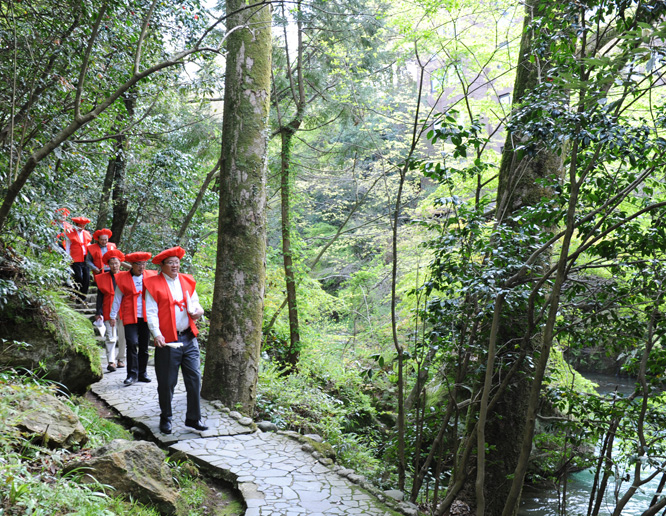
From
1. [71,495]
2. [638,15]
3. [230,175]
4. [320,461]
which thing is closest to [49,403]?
[71,495]

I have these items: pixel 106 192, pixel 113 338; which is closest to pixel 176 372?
pixel 113 338

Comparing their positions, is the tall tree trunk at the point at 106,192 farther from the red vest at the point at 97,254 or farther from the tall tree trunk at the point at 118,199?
the red vest at the point at 97,254

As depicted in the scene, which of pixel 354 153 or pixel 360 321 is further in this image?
pixel 360 321

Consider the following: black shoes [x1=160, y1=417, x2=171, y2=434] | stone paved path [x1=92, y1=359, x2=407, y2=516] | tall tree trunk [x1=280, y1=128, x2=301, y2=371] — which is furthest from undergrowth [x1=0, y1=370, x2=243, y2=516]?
tall tree trunk [x1=280, y1=128, x2=301, y2=371]

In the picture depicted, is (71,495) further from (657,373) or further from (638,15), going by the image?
(638,15)

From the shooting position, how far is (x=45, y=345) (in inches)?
212

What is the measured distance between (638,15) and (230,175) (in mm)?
5317

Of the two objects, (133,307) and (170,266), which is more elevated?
(170,266)

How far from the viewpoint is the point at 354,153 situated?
45.0 feet

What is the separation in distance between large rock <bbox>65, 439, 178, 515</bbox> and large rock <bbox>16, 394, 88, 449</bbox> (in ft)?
1.12

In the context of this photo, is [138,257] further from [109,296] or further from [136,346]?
[136,346]

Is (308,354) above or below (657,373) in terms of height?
below

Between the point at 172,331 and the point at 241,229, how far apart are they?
2.02 meters

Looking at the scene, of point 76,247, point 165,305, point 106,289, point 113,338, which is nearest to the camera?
point 165,305
